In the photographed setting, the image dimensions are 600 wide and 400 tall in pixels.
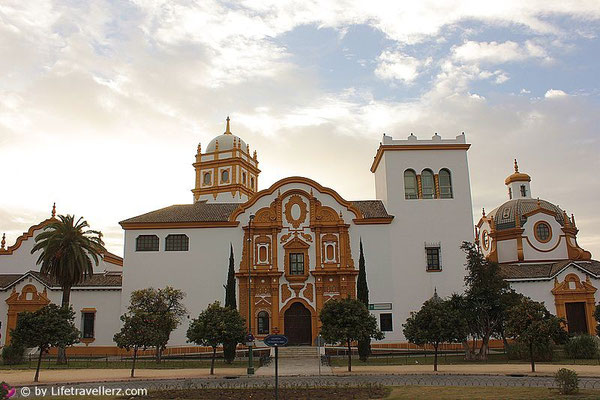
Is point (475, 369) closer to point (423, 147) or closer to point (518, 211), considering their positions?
point (423, 147)

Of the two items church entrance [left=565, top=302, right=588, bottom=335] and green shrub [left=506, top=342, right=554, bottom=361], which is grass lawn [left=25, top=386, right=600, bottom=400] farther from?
church entrance [left=565, top=302, right=588, bottom=335]

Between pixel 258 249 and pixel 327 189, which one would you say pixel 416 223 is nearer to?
pixel 327 189

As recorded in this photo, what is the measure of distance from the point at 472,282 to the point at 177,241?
2191cm

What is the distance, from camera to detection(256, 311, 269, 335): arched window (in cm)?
3975

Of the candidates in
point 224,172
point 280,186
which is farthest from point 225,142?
point 280,186

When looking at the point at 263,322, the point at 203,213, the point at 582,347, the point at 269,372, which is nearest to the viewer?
the point at 269,372

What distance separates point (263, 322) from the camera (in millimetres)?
39938

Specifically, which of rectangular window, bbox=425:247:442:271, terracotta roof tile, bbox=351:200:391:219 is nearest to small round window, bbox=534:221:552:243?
rectangular window, bbox=425:247:442:271

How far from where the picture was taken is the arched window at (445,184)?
4225 centimetres

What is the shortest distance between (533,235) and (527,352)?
1861 centimetres

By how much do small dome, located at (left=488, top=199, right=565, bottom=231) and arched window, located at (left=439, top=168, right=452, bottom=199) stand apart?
9.94m

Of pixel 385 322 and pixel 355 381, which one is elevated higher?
pixel 385 322

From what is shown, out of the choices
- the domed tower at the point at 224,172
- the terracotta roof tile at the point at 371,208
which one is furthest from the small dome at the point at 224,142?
the terracotta roof tile at the point at 371,208

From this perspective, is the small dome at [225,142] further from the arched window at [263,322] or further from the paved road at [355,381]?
the paved road at [355,381]
